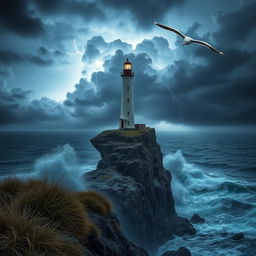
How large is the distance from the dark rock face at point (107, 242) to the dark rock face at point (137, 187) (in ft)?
53.2

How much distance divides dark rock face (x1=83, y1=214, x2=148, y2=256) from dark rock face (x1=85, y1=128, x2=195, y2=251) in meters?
16.2

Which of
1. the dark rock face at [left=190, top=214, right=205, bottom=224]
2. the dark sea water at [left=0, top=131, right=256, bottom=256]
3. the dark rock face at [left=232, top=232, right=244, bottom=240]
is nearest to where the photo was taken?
the dark sea water at [left=0, top=131, right=256, bottom=256]

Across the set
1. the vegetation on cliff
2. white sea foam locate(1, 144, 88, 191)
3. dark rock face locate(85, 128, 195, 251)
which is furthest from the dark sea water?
the vegetation on cliff

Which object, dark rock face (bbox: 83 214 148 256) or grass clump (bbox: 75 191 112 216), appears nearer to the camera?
dark rock face (bbox: 83 214 148 256)

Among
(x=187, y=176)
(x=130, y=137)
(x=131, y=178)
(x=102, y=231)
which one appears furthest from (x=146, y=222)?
(x=187, y=176)

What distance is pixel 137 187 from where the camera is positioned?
96.3ft

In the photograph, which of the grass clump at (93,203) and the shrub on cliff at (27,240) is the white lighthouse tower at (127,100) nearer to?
the grass clump at (93,203)

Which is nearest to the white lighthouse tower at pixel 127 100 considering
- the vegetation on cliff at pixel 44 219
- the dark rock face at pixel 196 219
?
the dark rock face at pixel 196 219

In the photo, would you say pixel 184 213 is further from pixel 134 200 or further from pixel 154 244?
pixel 134 200

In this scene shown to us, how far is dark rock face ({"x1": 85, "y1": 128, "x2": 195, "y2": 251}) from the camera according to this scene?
2734 centimetres

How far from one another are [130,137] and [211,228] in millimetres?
15629

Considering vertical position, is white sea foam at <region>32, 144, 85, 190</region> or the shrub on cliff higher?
the shrub on cliff

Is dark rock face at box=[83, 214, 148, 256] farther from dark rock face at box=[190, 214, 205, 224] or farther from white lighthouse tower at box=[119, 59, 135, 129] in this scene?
white lighthouse tower at box=[119, 59, 135, 129]

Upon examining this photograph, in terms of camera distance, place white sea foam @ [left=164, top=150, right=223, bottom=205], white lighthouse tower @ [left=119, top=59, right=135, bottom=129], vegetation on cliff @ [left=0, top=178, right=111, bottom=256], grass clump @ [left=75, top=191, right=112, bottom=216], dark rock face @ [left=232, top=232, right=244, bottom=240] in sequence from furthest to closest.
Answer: white sea foam @ [left=164, top=150, right=223, bottom=205] < white lighthouse tower @ [left=119, top=59, right=135, bottom=129] < dark rock face @ [left=232, top=232, right=244, bottom=240] < grass clump @ [left=75, top=191, right=112, bottom=216] < vegetation on cliff @ [left=0, top=178, right=111, bottom=256]
